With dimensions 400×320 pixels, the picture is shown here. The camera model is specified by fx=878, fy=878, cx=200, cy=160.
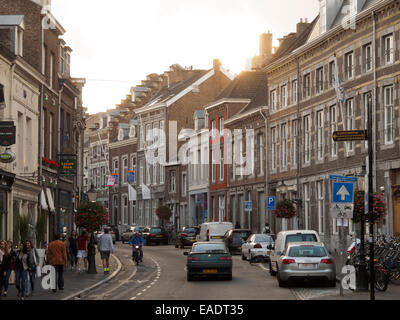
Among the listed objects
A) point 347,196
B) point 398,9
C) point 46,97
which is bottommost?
point 347,196

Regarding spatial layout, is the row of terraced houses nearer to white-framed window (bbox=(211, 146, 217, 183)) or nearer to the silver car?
white-framed window (bbox=(211, 146, 217, 183))

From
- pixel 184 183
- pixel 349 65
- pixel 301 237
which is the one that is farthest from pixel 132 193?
pixel 301 237

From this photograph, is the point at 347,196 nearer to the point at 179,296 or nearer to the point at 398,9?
the point at 179,296

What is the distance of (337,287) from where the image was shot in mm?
27625

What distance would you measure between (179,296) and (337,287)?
19.9ft

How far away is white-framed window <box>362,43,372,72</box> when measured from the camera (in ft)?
141

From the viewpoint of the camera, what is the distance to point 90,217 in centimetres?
3956

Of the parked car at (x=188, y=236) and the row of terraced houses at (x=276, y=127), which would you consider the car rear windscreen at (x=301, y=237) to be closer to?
the row of terraced houses at (x=276, y=127)

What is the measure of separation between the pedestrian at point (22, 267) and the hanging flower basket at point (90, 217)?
48.3 ft

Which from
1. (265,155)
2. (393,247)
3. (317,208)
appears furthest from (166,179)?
(393,247)

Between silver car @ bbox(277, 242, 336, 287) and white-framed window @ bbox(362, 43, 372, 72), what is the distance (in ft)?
58.3

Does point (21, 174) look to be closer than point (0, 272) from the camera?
No

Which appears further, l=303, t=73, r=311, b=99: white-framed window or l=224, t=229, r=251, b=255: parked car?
l=303, t=73, r=311, b=99: white-framed window

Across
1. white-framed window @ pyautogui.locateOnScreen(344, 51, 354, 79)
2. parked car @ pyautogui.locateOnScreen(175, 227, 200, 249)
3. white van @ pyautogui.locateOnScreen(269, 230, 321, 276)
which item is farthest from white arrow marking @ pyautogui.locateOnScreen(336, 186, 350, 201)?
parked car @ pyautogui.locateOnScreen(175, 227, 200, 249)
